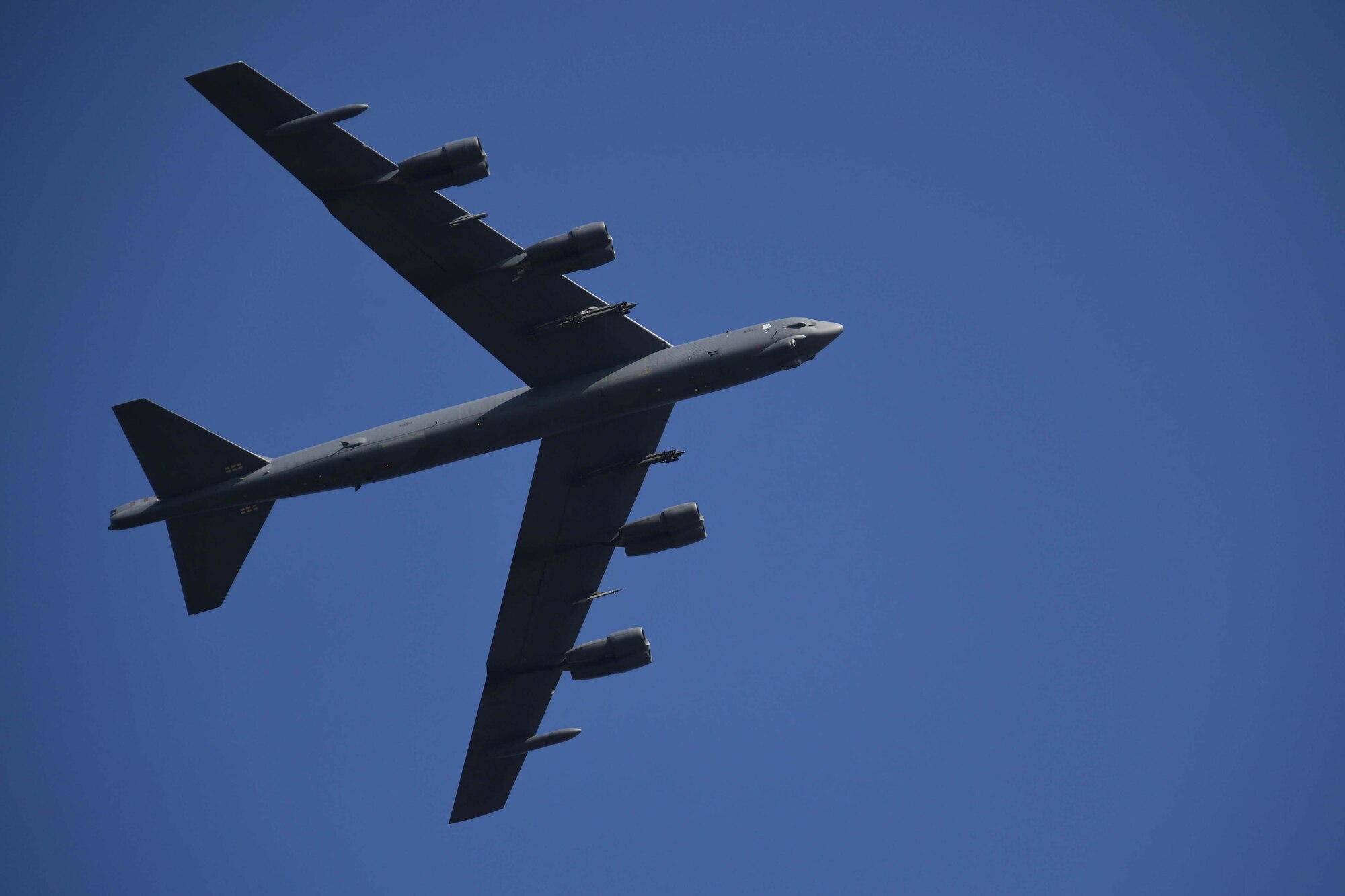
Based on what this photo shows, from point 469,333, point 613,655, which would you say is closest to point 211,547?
point 469,333

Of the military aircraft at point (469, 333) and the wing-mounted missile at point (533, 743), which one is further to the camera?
the wing-mounted missile at point (533, 743)

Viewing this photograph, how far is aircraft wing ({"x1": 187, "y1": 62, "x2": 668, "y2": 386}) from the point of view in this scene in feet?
119

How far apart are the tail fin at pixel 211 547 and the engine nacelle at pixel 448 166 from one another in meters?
11.2

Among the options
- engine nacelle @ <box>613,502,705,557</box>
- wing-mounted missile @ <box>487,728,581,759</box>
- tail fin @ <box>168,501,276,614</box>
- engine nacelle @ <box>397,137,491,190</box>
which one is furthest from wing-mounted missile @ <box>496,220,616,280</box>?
wing-mounted missile @ <box>487,728,581,759</box>

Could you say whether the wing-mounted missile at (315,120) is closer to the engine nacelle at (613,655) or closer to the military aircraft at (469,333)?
the military aircraft at (469,333)

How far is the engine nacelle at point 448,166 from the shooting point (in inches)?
1419

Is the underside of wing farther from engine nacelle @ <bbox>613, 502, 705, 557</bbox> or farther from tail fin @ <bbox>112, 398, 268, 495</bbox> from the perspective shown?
tail fin @ <bbox>112, 398, 268, 495</bbox>

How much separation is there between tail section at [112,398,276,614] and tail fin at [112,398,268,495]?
2 centimetres

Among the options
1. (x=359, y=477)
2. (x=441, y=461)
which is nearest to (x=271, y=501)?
(x=359, y=477)

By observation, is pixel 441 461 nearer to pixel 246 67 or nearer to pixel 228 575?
pixel 228 575

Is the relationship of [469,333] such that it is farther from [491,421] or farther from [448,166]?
[448,166]

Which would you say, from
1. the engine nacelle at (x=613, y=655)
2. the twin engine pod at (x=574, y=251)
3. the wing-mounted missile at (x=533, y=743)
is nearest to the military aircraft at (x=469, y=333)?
the twin engine pod at (x=574, y=251)

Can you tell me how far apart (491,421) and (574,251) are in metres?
5.82

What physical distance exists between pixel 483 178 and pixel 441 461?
8.76m
